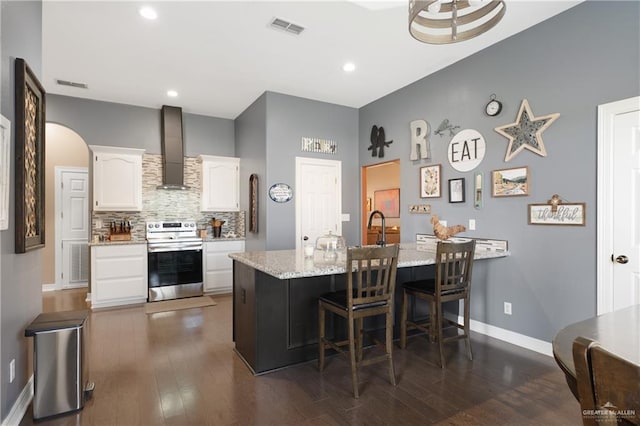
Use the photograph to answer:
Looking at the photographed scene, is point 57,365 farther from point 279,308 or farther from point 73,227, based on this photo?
point 73,227

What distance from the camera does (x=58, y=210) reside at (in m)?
5.69

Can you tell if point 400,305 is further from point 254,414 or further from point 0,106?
point 0,106

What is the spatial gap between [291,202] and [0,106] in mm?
3390

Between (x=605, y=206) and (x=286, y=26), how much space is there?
3135 millimetres

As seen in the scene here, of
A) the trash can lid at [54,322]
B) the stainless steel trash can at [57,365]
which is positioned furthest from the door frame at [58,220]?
the stainless steel trash can at [57,365]

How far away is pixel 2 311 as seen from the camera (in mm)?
1791

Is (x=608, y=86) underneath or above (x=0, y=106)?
above

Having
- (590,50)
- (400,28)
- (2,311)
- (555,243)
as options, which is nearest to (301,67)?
(400,28)

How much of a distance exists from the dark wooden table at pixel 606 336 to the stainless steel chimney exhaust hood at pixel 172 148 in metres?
5.33

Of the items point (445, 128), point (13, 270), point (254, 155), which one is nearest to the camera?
point (13, 270)

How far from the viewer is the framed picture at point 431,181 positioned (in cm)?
404

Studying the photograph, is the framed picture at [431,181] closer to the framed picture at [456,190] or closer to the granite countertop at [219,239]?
the framed picture at [456,190]

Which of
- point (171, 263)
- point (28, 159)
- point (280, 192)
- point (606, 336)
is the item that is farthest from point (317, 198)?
point (606, 336)

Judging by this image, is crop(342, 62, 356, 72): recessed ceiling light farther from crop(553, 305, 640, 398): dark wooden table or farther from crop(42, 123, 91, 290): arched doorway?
crop(42, 123, 91, 290): arched doorway
